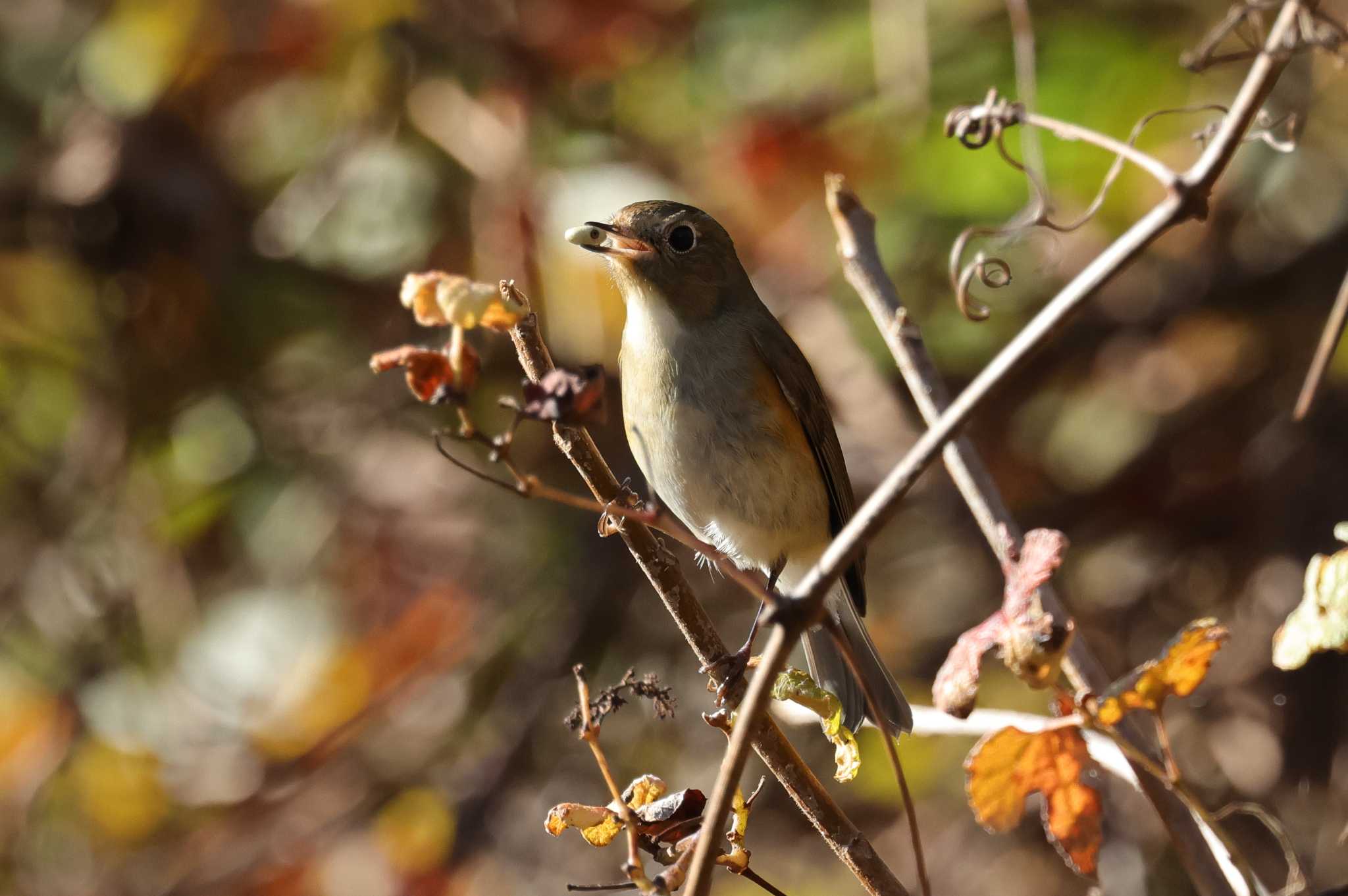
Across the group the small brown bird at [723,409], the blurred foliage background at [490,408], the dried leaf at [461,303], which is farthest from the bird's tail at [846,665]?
the dried leaf at [461,303]

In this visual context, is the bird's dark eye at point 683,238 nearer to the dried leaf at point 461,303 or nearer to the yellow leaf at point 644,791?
the yellow leaf at point 644,791

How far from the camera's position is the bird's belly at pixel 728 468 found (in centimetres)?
307

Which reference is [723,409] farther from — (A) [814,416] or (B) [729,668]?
(B) [729,668]

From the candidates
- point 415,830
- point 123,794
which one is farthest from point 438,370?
point 123,794

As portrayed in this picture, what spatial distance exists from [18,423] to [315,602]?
1.26 m

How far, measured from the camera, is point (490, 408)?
4.53 metres

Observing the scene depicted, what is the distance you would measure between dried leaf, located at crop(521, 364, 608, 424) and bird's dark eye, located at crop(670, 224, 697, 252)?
6.86 feet

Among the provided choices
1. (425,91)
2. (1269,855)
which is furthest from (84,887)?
(1269,855)

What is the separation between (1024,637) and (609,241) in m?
2.12

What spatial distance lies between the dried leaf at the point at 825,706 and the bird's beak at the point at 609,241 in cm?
132

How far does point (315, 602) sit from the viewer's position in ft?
14.8

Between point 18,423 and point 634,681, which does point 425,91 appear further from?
point 634,681

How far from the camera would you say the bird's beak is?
9.34 ft

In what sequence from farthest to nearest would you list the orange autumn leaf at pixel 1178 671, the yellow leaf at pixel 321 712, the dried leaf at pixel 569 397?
the yellow leaf at pixel 321 712, the orange autumn leaf at pixel 1178 671, the dried leaf at pixel 569 397
